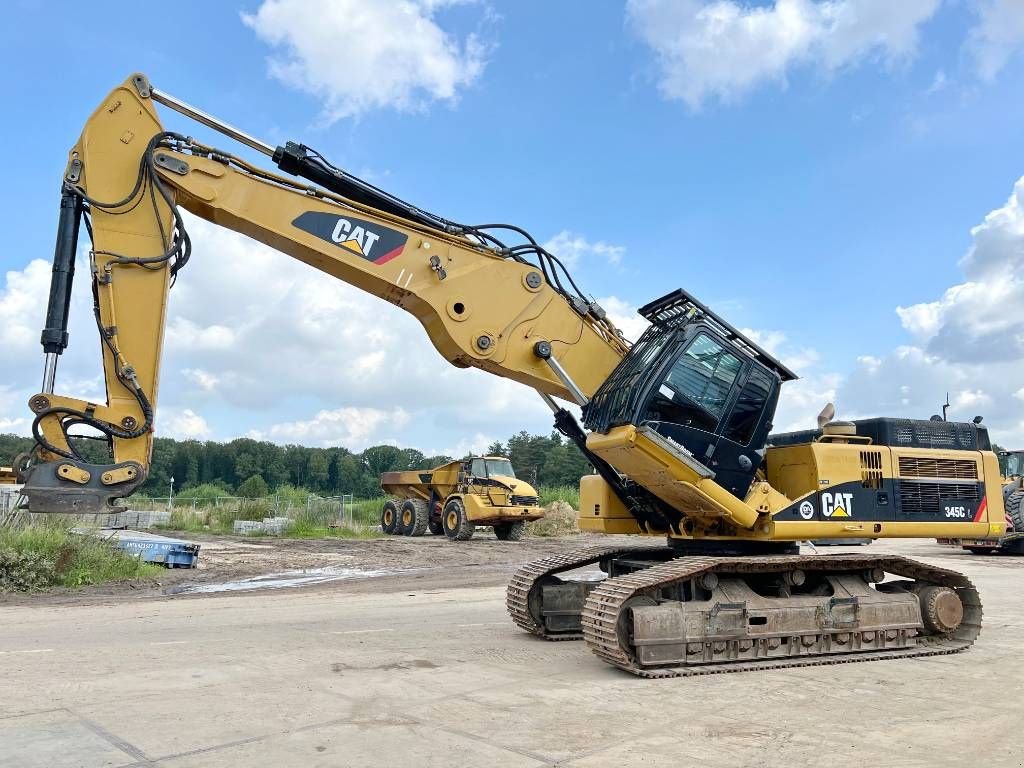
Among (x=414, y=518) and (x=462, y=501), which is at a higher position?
(x=462, y=501)

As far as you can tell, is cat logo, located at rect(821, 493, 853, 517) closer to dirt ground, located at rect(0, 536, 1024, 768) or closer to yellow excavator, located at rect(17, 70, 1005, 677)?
yellow excavator, located at rect(17, 70, 1005, 677)

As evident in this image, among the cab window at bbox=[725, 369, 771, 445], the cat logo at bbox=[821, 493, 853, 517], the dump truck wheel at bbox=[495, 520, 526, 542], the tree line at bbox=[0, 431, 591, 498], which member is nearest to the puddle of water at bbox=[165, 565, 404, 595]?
the cab window at bbox=[725, 369, 771, 445]

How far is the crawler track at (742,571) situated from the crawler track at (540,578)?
130 centimetres

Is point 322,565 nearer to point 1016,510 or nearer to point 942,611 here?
point 942,611

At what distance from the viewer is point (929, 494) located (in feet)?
29.0

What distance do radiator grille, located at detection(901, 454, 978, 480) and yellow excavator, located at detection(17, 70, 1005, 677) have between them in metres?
0.02

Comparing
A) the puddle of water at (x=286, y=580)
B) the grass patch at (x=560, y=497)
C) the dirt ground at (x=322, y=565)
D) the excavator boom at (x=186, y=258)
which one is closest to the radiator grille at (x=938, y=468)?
the excavator boom at (x=186, y=258)

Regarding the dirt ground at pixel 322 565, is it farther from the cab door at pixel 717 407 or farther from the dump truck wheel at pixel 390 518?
the cab door at pixel 717 407

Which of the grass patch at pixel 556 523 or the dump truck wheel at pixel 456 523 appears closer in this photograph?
the dump truck wheel at pixel 456 523

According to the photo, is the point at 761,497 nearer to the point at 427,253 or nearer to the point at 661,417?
the point at 661,417

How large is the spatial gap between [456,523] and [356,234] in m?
21.3

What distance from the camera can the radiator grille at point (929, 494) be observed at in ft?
28.6

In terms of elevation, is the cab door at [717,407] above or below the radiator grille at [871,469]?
above

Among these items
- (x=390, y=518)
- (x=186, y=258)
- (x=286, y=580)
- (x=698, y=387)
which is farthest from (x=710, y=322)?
(x=390, y=518)
